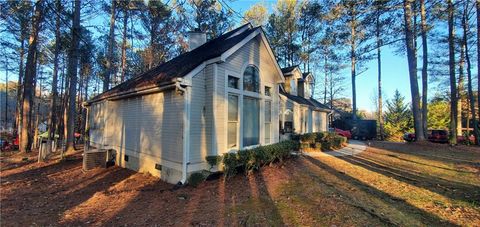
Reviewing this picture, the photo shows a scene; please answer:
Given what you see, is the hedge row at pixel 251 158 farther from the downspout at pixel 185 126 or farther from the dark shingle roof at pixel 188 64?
the dark shingle roof at pixel 188 64

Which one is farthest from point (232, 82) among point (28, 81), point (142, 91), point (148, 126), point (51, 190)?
point (28, 81)

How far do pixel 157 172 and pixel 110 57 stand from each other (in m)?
11.3

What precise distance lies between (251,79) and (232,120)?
76.1 inches

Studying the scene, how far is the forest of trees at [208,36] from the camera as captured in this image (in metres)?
11.4

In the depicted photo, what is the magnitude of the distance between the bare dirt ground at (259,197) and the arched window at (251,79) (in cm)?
303

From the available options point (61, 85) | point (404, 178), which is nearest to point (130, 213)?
point (404, 178)

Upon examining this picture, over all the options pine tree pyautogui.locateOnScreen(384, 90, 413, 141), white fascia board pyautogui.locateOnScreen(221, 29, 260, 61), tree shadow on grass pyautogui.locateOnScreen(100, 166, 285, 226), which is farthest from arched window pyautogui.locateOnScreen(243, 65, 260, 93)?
pine tree pyautogui.locateOnScreen(384, 90, 413, 141)

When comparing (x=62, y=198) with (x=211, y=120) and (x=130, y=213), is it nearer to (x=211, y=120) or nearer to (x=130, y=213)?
(x=130, y=213)

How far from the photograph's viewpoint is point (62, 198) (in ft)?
19.9

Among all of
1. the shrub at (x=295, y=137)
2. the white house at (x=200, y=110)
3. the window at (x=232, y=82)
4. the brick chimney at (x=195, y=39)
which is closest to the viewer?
the white house at (x=200, y=110)

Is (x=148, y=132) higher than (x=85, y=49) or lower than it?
lower

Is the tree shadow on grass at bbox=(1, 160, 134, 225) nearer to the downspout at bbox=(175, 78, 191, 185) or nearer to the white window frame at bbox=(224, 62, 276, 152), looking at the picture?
the downspout at bbox=(175, 78, 191, 185)

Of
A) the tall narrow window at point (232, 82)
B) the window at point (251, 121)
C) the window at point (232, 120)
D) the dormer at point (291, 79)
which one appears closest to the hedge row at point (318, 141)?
the dormer at point (291, 79)

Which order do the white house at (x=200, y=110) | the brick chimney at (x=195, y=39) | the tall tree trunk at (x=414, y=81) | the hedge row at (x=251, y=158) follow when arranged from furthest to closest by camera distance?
the tall tree trunk at (x=414, y=81) → the brick chimney at (x=195, y=39) → the hedge row at (x=251, y=158) → the white house at (x=200, y=110)
